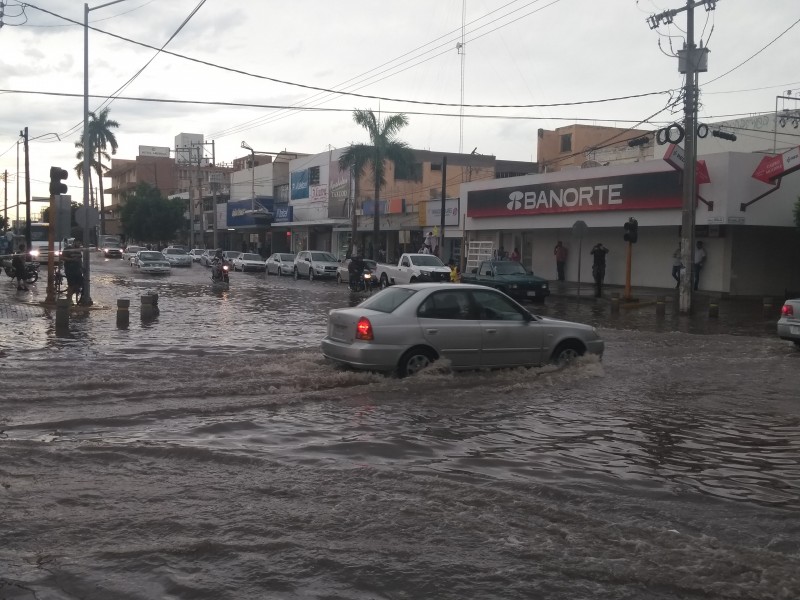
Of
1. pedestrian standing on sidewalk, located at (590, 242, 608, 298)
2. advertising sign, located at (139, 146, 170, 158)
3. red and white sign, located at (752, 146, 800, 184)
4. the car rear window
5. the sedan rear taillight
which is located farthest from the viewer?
advertising sign, located at (139, 146, 170, 158)

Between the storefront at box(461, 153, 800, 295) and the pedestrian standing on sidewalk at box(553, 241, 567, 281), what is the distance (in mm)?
878

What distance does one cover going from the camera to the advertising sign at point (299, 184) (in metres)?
65.1

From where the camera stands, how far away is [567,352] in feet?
41.0

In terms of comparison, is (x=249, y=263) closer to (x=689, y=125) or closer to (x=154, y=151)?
(x=689, y=125)

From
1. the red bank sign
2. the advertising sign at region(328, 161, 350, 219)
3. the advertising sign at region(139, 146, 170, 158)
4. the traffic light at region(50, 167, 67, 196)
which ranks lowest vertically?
the traffic light at region(50, 167, 67, 196)

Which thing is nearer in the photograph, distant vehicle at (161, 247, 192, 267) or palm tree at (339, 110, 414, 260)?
palm tree at (339, 110, 414, 260)

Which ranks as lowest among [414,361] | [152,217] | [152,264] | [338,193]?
[414,361]

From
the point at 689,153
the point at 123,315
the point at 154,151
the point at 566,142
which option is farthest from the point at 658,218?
the point at 154,151

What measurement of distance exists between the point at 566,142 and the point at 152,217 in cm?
4809

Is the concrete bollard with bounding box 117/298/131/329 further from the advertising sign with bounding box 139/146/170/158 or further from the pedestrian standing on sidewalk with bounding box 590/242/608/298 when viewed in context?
the advertising sign with bounding box 139/146/170/158

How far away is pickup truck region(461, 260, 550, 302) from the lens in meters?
28.7

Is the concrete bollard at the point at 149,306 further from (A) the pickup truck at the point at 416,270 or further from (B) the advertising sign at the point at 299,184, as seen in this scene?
(B) the advertising sign at the point at 299,184

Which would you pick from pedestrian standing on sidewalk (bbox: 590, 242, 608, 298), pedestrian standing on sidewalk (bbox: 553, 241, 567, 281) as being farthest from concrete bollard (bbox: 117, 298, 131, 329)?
pedestrian standing on sidewalk (bbox: 553, 241, 567, 281)

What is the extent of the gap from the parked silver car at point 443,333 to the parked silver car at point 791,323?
5253mm
